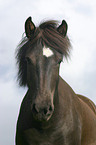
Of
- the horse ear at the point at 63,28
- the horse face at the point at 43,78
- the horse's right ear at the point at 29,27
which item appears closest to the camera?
the horse face at the point at 43,78

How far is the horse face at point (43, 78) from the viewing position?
4474 mm

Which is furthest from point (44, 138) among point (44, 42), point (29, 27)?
point (29, 27)

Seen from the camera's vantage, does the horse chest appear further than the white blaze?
Yes

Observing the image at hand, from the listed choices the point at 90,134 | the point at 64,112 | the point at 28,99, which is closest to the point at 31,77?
the point at 28,99

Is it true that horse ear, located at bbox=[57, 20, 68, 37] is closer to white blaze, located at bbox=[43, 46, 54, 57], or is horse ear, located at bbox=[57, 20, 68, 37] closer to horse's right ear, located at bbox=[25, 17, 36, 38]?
horse's right ear, located at bbox=[25, 17, 36, 38]

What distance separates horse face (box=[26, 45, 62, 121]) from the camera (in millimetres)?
4474

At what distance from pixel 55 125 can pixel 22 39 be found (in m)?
2.03

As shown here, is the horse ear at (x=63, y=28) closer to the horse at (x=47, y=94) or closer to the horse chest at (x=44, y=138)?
the horse at (x=47, y=94)

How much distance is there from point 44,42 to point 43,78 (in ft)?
2.84

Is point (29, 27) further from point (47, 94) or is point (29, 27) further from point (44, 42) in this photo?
point (47, 94)

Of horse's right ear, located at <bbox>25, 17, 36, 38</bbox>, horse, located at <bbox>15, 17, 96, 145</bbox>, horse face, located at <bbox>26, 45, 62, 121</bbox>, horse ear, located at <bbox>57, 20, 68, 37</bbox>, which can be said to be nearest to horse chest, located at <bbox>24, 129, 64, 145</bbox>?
horse, located at <bbox>15, 17, 96, 145</bbox>

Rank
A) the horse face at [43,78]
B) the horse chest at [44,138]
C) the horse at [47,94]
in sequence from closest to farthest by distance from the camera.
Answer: the horse face at [43,78] → the horse at [47,94] → the horse chest at [44,138]

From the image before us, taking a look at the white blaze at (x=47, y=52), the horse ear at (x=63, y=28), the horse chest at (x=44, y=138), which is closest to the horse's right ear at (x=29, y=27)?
the horse ear at (x=63, y=28)

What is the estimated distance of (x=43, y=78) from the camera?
4812 millimetres
